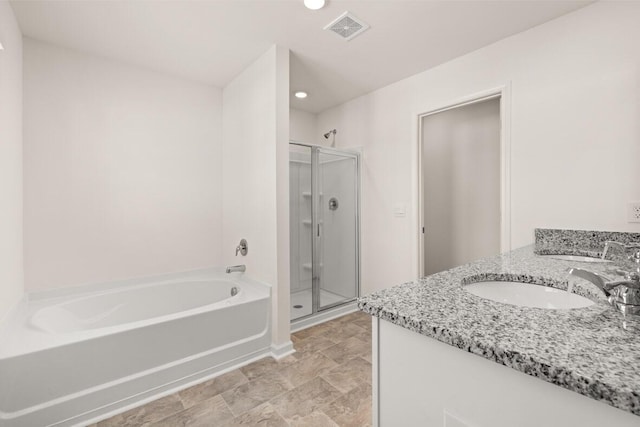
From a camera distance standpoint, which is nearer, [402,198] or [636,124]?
[636,124]

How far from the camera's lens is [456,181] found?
3.55m

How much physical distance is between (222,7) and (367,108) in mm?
1823

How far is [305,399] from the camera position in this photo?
1754 millimetres

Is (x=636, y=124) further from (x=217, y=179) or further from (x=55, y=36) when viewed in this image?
(x=55, y=36)

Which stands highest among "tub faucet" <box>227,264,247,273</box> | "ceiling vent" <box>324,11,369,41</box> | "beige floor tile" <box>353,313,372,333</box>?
"ceiling vent" <box>324,11,369,41</box>

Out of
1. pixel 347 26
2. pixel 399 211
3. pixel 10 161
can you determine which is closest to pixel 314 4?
pixel 347 26

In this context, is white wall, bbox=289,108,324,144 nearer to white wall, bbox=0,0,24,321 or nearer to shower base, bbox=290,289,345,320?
shower base, bbox=290,289,345,320

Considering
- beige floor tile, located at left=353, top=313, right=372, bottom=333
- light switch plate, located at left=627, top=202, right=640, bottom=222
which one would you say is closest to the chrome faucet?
light switch plate, located at left=627, top=202, right=640, bottom=222

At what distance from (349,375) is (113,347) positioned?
1.46 m

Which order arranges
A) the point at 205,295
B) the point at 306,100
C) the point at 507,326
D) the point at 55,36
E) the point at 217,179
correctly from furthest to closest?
the point at 306,100
the point at 217,179
the point at 205,295
the point at 55,36
the point at 507,326

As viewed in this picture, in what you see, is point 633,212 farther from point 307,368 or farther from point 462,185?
point 307,368

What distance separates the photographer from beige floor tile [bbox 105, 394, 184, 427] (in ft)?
5.17

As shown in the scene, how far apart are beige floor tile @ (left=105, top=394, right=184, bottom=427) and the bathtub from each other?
5 centimetres

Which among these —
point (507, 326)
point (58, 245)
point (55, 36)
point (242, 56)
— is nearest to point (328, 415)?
point (507, 326)
